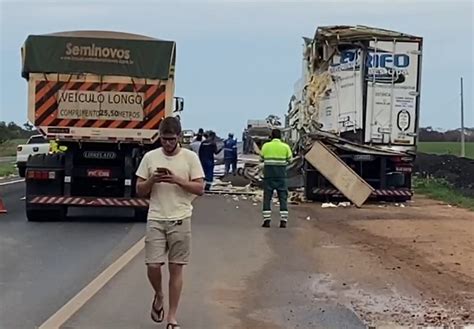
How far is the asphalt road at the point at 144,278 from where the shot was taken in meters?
9.15

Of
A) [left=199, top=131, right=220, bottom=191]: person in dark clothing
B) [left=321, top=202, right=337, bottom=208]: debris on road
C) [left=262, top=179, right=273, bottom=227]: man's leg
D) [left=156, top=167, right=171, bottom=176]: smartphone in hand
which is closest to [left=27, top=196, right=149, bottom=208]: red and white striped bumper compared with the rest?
[left=262, top=179, right=273, bottom=227]: man's leg

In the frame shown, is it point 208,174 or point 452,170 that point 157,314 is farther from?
point 452,170

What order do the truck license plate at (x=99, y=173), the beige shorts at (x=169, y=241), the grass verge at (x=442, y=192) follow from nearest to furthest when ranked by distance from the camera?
the beige shorts at (x=169, y=241), the truck license plate at (x=99, y=173), the grass verge at (x=442, y=192)

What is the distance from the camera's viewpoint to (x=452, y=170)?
39.1m

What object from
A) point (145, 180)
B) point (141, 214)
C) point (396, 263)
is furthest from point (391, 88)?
point (145, 180)

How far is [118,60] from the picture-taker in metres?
17.9

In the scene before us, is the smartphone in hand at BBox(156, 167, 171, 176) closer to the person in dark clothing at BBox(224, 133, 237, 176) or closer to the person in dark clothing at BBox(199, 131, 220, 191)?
the person in dark clothing at BBox(199, 131, 220, 191)

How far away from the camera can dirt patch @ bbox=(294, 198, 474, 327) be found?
9734 millimetres

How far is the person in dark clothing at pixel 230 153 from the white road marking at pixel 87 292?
77.9ft

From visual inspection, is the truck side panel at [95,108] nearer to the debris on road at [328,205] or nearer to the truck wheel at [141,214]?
the truck wheel at [141,214]

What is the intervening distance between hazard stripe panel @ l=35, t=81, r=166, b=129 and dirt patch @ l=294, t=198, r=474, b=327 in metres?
3.55

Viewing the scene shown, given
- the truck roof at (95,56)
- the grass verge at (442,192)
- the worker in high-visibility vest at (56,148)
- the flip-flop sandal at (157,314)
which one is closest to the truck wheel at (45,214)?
the worker in high-visibility vest at (56,148)

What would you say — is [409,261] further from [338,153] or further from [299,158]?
[299,158]

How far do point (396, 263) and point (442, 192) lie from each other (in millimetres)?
16004
